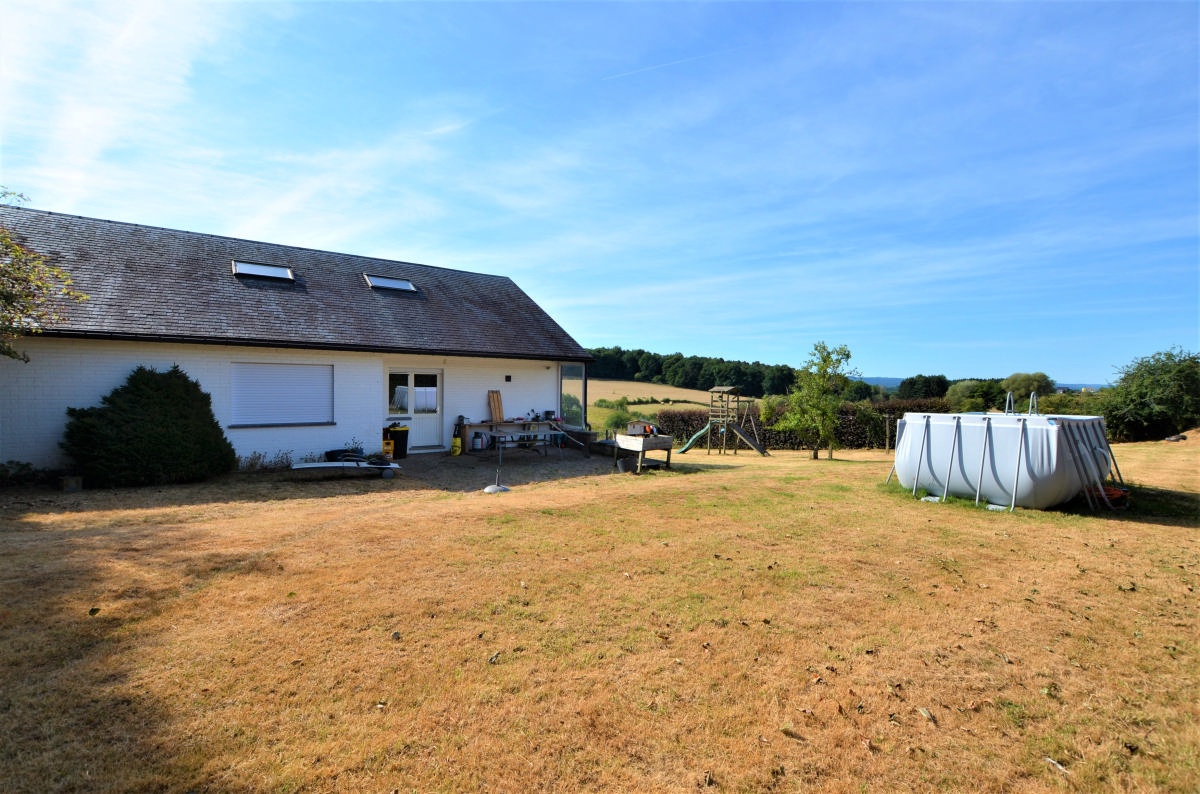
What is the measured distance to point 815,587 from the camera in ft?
17.7

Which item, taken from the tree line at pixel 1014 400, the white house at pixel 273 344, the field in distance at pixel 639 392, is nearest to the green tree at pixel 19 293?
the white house at pixel 273 344

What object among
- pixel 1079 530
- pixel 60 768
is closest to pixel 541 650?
pixel 60 768

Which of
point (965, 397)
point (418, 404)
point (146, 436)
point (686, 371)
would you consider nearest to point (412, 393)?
point (418, 404)

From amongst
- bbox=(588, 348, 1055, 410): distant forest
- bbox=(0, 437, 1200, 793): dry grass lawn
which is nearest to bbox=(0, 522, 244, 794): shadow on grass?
bbox=(0, 437, 1200, 793): dry grass lawn

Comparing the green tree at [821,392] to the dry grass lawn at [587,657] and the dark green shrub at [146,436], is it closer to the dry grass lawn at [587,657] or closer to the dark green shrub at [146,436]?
the dry grass lawn at [587,657]

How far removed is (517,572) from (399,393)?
1044cm

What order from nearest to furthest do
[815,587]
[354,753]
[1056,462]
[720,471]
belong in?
[354,753], [815,587], [1056,462], [720,471]

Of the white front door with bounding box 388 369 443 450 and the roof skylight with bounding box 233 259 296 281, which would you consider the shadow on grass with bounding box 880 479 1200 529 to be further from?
the roof skylight with bounding box 233 259 296 281

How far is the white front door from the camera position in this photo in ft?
48.6

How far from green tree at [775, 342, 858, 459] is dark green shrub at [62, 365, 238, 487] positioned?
14934mm

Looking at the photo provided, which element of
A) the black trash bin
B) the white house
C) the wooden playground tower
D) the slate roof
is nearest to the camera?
the white house

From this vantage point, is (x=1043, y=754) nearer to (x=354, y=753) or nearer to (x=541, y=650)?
(x=541, y=650)

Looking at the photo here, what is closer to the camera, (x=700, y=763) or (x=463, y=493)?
(x=700, y=763)

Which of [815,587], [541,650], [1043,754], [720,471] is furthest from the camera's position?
[720,471]
